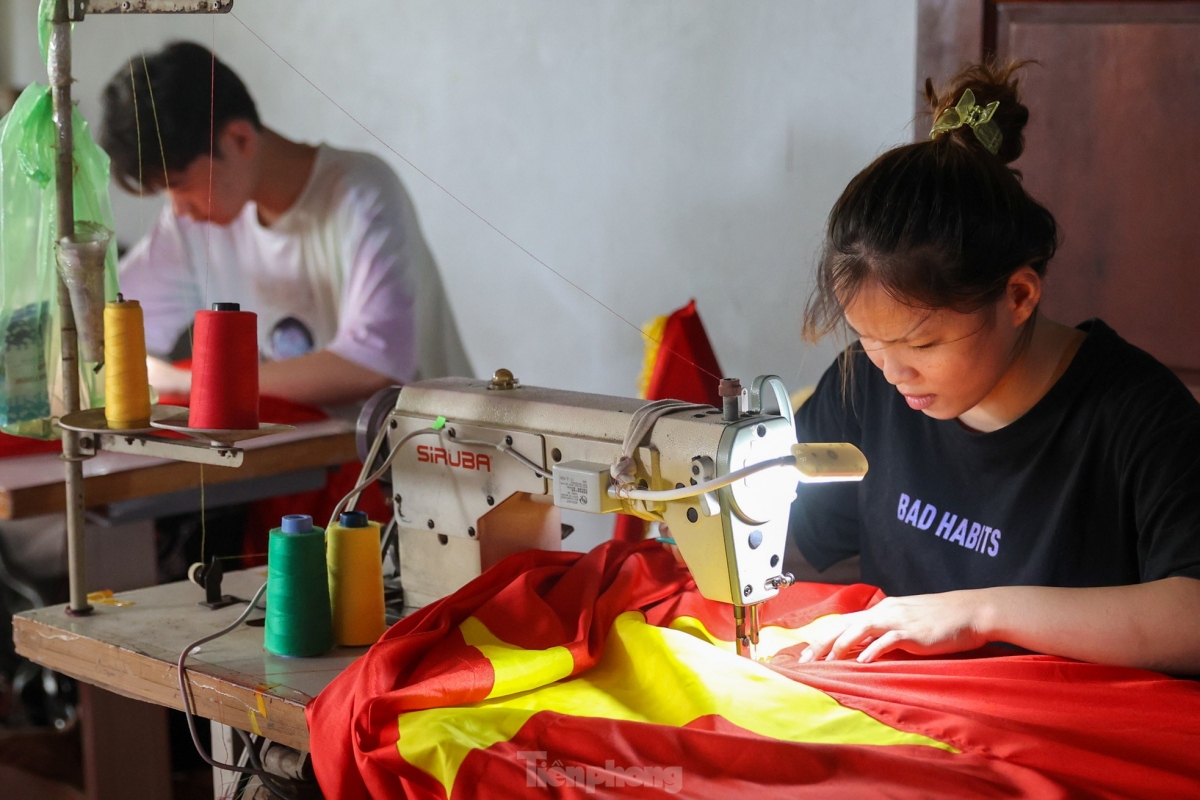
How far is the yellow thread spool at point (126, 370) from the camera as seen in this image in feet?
5.48

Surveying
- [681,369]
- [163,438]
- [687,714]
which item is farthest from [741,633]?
[681,369]

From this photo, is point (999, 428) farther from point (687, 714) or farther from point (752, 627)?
point (687, 714)

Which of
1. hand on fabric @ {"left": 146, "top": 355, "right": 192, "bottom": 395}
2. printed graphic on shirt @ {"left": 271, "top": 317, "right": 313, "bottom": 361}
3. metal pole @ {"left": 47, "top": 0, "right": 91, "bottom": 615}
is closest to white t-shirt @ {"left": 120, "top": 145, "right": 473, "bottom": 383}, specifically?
printed graphic on shirt @ {"left": 271, "top": 317, "right": 313, "bottom": 361}

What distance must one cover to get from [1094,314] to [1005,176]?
118 cm

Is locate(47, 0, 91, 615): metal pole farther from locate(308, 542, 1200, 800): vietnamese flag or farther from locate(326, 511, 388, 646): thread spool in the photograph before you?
locate(308, 542, 1200, 800): vietnamese flag

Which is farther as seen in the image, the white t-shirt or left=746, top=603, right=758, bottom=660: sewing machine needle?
the white t-shirt

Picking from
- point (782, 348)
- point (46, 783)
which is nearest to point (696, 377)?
point (782, 348)

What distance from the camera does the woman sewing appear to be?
1.38m

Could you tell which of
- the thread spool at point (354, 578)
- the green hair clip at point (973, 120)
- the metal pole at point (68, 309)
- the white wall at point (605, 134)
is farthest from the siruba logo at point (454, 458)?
the white wall at point (605, 134)

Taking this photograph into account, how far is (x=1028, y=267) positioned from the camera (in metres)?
1.50

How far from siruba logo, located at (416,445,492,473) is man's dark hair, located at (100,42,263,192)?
2119mm

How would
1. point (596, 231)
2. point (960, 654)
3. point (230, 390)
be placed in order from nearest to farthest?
point (960, 654) < point (230, 390) < point (596, 231)

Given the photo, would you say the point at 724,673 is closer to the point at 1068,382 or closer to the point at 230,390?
the point at 1068,382

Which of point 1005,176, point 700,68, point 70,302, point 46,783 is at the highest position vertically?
point 700,68
